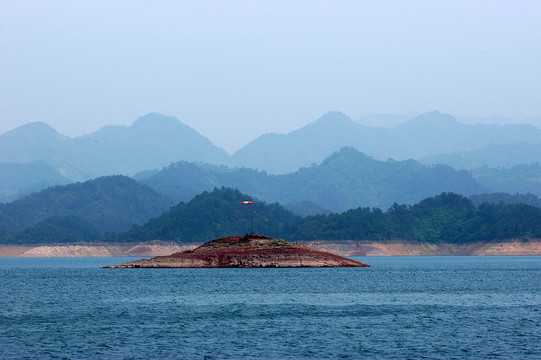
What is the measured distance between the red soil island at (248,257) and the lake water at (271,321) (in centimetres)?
4575

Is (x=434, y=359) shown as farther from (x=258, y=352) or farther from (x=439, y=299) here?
(x=439, y=299)

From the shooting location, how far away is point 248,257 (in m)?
164

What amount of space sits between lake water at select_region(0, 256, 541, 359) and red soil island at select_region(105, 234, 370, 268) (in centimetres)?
4575

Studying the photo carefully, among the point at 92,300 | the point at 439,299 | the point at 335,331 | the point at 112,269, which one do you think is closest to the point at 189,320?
the point at 335,331

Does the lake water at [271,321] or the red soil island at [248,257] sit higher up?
the red soil island at [248,257]

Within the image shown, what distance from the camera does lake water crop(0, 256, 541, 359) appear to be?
5622 centimetres

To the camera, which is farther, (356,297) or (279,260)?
(279,260)

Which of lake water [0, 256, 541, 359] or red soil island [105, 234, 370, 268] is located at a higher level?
red soil island [105, 234, 370, 268]

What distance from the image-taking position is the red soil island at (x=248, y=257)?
538 ft

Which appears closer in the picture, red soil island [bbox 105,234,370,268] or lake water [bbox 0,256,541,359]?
lake water [bbox 0,256,541,359]

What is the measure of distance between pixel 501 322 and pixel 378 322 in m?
10.2

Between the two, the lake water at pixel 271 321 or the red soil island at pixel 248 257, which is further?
the red soil island at pixel 248 257

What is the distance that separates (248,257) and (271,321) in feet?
302

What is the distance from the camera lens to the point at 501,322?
231ft
